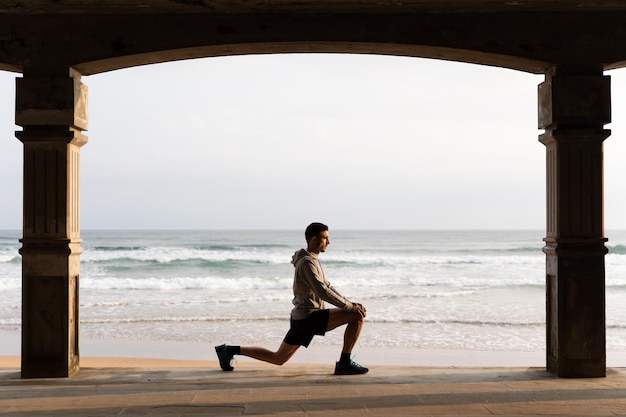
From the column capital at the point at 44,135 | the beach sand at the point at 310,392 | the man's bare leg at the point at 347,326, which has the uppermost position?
the column capital at the point at 44,135

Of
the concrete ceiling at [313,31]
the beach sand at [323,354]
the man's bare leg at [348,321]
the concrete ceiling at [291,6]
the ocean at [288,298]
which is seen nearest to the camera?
the concrete ceiling at [291,6]

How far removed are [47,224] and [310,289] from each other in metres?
2.06

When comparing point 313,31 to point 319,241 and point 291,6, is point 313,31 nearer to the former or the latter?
point 291,6

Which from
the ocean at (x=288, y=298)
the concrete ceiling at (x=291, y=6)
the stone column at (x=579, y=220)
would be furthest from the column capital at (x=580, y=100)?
the ocean at (x=288, y=298)

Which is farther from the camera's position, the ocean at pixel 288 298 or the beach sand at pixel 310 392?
the ocean at pixel 288 298

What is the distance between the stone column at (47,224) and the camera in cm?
584

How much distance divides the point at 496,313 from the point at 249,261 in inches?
591

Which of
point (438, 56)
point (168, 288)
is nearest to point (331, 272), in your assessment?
point (168, 288)

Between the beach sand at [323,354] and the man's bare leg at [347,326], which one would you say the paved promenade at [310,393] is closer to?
the man's bare leg at [347,326]

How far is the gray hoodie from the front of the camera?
5.78 metres

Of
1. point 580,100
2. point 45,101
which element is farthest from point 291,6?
point 580,100

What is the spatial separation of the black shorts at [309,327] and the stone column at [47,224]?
68.6 inches

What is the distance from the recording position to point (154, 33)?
19.1 ft

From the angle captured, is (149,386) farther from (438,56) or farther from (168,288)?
(168,288)
